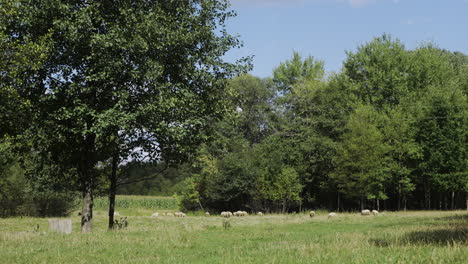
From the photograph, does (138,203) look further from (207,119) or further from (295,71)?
(207,119)

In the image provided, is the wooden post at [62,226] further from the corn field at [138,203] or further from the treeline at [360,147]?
the corn field at [138,203]

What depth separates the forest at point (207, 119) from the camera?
1983cm

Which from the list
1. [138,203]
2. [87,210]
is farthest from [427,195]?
[138,203]

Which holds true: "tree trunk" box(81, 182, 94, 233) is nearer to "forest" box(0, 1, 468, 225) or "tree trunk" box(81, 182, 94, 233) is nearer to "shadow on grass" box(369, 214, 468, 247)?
"forest" box(0, 1, 468, 225)

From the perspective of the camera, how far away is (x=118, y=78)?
66.9ft

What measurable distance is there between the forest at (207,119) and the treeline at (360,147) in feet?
0.68

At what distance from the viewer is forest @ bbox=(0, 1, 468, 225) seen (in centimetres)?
1983

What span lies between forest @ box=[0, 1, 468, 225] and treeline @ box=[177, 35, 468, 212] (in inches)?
8.2

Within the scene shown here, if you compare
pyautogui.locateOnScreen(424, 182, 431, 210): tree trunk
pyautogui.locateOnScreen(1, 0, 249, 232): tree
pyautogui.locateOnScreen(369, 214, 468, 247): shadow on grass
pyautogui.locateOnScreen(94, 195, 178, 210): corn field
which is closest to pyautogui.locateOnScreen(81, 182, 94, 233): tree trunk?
pyautogui.locateOnScreen(1, 0, 249, 232): tree

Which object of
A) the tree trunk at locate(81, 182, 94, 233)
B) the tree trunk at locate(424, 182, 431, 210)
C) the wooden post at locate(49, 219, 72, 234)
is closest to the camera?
the wooden post at locate(49, 219, 72, 234)

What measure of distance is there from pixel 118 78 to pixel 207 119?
5288 mm

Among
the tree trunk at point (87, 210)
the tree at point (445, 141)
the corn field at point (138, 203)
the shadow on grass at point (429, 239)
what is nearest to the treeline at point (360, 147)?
the tree at point (445, 141)

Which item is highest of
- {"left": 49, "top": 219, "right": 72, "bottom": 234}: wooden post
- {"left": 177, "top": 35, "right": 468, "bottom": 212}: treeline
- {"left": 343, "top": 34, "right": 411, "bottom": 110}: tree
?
{"left": 343, "top": 34, "right": 411, "bottom": 110}: tree

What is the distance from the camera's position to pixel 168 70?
2302 centimetres
